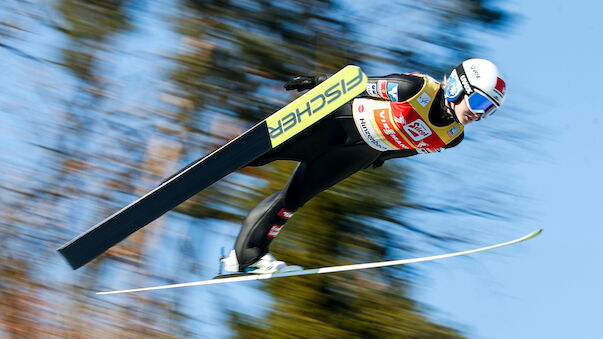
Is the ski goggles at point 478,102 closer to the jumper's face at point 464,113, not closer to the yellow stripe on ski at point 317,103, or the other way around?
the jumper's face at point 464,113

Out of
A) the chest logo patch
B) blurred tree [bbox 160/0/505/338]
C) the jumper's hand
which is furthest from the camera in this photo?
blurred tree [bbox 160/0/505/338]

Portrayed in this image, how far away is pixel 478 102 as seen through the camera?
3555 millimetres

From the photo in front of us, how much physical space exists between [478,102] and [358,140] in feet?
2.30

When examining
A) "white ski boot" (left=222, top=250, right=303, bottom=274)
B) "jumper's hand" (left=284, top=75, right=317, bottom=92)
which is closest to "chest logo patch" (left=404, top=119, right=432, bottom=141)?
"jumper's hand" (left=284, top=75, right=317, bottom=92)

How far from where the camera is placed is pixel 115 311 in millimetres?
7441

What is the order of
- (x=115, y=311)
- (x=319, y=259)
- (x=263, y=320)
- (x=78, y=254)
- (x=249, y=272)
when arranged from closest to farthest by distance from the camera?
1. (x=78, y=254)
2. (x=249, y=272)
3. (x=263, y=320)
4. (x=319, y=259)
5. (x=115, y=311)

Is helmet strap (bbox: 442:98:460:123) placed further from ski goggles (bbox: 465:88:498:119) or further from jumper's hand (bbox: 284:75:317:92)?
jumper's hand (bbox: 284:75:317:92)

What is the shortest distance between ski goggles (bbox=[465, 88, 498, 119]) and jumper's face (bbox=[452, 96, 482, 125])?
2 cm

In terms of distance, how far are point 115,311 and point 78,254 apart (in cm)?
362

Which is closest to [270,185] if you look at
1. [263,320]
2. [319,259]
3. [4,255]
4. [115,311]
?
[319,259]

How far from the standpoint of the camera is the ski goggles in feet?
→ 11.6

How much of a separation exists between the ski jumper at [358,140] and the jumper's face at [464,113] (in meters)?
0.10

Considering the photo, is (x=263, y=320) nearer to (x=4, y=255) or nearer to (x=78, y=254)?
(x=78, y=254)

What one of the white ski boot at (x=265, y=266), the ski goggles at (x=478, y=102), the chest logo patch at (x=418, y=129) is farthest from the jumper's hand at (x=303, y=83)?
the white ski boot at (x=265, y=266)
